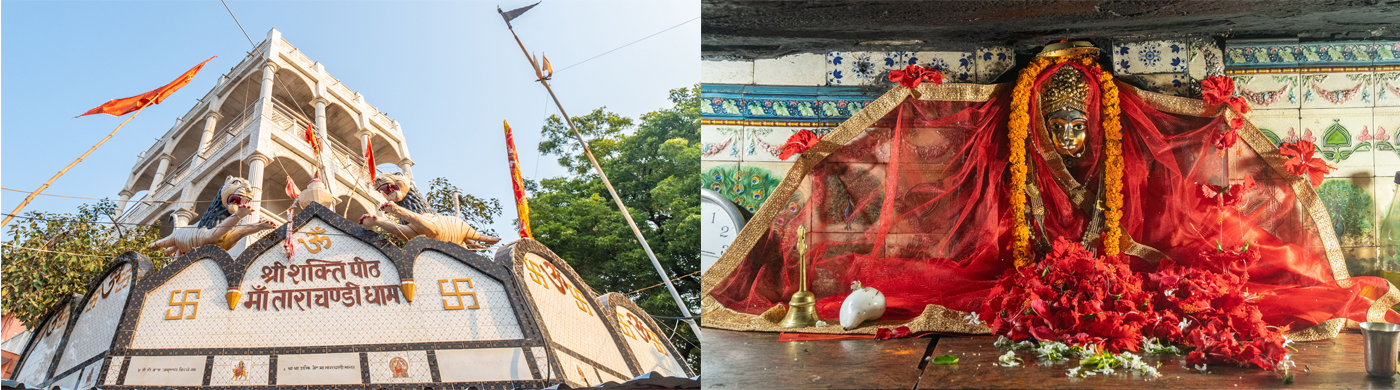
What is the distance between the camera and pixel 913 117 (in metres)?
3.88

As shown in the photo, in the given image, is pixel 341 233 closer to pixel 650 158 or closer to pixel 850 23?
pixel 650 158

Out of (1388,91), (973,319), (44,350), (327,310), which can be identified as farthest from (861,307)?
(44,350)

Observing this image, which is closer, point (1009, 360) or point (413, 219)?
point (1009, 360)

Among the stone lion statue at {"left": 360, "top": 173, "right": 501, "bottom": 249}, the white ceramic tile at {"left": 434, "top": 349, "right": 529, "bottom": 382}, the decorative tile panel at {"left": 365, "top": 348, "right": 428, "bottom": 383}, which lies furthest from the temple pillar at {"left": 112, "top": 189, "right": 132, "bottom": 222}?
the white ceramic tile at {"left": 434, "top": 349, "right": 529, "bottom": 382}

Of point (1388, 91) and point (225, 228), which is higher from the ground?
point (1388, 91)

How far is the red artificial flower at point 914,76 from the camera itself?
3803 mm

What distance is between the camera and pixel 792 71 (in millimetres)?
3996

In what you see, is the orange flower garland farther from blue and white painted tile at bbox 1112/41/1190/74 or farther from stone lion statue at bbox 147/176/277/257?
stone lion statue at bbox 147/176/277/257

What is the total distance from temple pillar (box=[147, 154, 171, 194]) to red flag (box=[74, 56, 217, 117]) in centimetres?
28

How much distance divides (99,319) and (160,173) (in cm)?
80

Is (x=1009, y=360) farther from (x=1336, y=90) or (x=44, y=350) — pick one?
(x=44, y=350)

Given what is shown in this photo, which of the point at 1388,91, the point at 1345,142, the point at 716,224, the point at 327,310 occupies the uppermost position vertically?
the point at 1388,91

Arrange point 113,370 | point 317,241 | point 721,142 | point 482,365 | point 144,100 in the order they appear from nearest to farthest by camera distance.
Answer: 1. point 113,370
2. point 482,365
3. point 317,241
4. point 144,100
5. point 721,142

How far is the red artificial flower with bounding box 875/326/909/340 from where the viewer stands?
3482 millimetres
